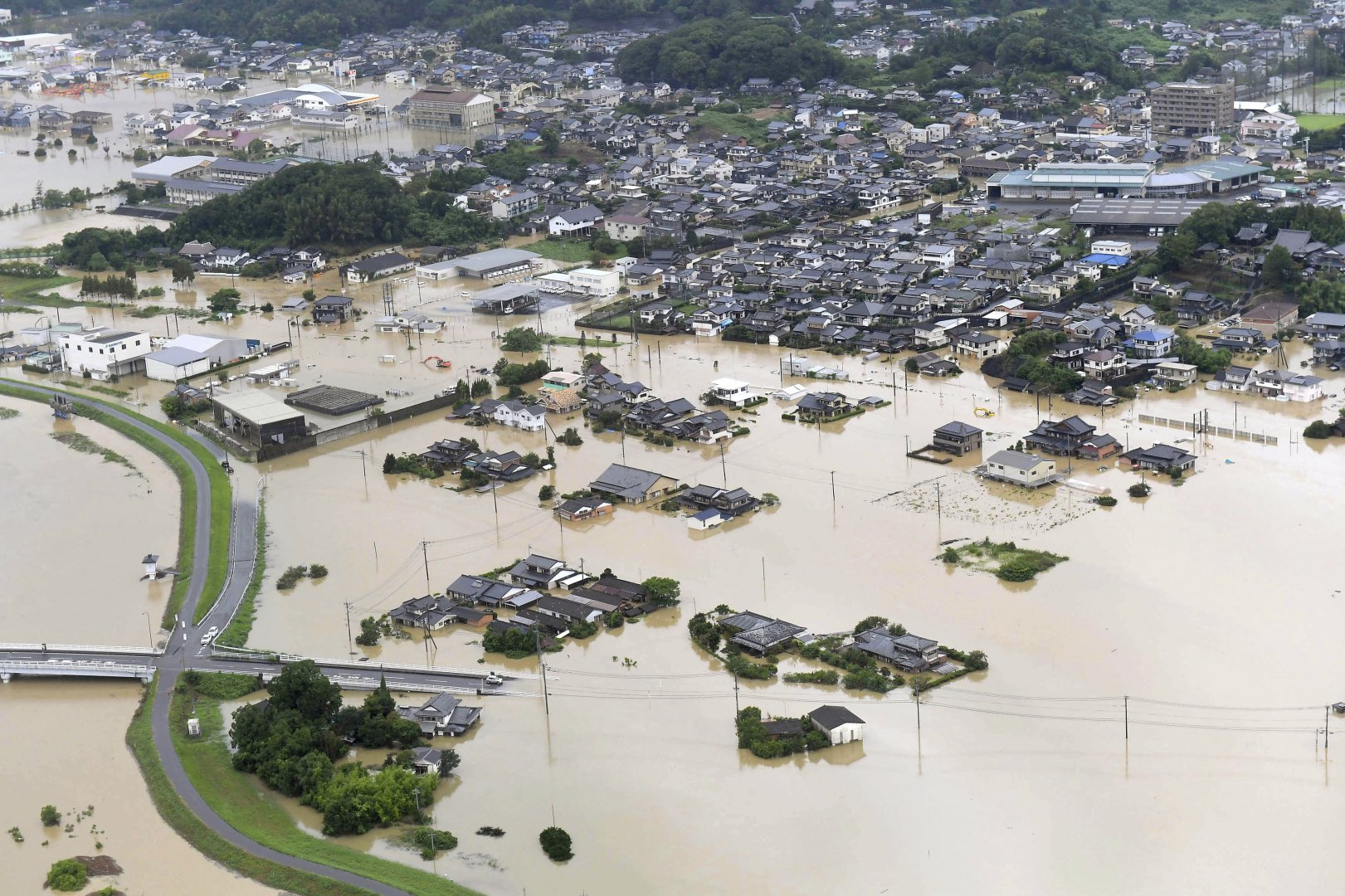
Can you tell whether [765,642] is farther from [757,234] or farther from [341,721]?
[757,234]

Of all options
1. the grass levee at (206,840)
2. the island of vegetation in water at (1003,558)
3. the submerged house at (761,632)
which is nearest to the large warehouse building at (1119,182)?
the island of vegetation in water at (1003,558)

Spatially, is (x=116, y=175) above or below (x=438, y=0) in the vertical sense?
below

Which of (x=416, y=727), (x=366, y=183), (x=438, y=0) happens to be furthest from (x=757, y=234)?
(x=438, y=0)

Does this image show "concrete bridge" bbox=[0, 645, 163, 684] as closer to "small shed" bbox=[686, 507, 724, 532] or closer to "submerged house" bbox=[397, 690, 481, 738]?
"submerged house" bbox=[397, 690, 481, 738]

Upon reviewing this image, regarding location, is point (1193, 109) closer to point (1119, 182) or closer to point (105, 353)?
point (1119, 182)

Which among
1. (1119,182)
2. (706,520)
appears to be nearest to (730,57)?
(1119,182)

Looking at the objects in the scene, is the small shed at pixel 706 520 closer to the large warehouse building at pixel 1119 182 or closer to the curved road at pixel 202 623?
the curved road at pixel 202 623

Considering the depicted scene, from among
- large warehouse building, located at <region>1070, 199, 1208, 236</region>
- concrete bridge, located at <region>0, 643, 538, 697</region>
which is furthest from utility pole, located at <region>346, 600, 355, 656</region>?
large warehouse building, located at <region>1070, 199, 1208, 236</region>
